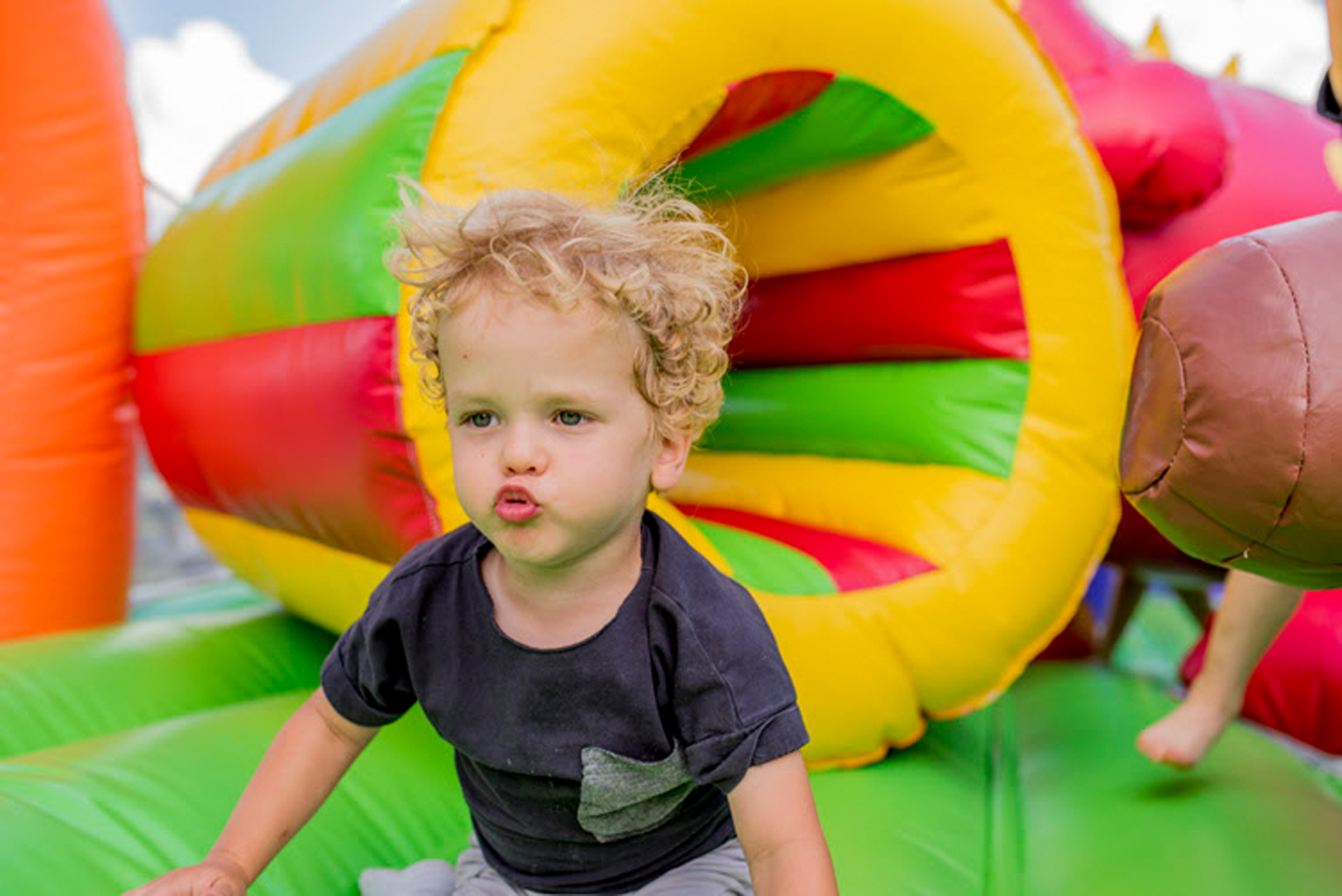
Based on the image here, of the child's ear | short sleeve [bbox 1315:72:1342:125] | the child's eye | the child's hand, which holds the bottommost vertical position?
the child's hand

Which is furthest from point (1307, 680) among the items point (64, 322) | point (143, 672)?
point (64, 322)

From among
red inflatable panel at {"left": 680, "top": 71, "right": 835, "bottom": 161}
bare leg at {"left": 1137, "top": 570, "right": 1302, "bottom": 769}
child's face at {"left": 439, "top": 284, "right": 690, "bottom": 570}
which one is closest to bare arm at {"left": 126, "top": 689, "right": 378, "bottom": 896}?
child's face at {"left": 439, "top": 284, "right": 690, "bottom": 570}

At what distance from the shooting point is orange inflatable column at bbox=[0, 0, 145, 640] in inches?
62.3

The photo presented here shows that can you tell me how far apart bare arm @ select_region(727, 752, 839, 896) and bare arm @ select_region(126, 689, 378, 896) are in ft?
1.04

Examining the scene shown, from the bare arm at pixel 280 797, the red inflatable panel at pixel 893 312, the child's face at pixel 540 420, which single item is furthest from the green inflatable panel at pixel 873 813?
the red inflatable panel at pixel 893 312

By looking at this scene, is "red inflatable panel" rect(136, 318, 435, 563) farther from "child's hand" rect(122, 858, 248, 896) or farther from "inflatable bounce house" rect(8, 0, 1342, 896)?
"child's hand" rect(122, 858, 248, 896)

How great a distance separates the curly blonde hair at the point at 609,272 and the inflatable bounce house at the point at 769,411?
0.23 m

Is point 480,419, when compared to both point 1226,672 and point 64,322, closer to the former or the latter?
point 1226,672

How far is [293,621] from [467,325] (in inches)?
41.1

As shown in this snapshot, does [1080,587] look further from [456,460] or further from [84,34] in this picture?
[84,34]

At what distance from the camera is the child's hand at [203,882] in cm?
73

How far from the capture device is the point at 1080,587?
4.55 ft

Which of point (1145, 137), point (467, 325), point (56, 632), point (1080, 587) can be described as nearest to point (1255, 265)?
point (467, 325)

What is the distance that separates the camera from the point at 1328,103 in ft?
3.07
